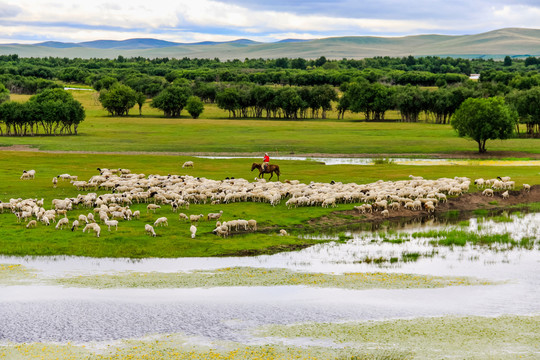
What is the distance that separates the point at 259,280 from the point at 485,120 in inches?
2397

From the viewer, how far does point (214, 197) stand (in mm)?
41000

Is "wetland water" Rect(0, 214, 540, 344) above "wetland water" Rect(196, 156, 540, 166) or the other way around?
the other way around

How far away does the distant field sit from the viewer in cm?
8531

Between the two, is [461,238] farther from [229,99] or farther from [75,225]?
[229,99]

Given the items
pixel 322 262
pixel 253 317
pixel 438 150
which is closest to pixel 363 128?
pixel 438 150

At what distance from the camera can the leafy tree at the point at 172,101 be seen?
14950 centimetres

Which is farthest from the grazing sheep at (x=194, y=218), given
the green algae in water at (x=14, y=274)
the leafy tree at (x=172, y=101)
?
the leafy tree at (x=172, y=101)

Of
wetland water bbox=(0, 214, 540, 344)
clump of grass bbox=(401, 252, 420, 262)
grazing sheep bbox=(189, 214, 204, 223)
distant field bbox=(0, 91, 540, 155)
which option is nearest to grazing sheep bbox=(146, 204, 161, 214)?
grazing sheep bbox=(189, 214, 204, 223)

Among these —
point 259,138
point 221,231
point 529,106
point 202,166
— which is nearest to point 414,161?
point 202,166

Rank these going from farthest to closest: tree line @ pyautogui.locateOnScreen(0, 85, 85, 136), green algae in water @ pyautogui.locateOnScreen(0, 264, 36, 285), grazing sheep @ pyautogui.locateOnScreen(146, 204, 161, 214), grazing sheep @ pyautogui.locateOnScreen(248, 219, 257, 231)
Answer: tree line @ pyautogui.locateOnScreen(0, 85, 85, 136)
grazing sheep @ pyautogui.locateOnScreen(146, 204, 161, 214)
grazing sheep @ pyautogui.locateOnScreen(248, 219, 257, 231)
green algae in water @ pyautogui.locateOnScreen(0, 264, 36, 285)

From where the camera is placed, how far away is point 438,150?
8269 cm

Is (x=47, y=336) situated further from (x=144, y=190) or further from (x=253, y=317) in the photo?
(x=144, y=190)

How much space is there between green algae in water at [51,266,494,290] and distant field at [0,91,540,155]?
2215 inches

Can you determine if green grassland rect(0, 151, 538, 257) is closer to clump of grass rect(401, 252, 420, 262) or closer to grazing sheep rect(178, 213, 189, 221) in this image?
grazing sheep rect(178, 213, 189, 221)
